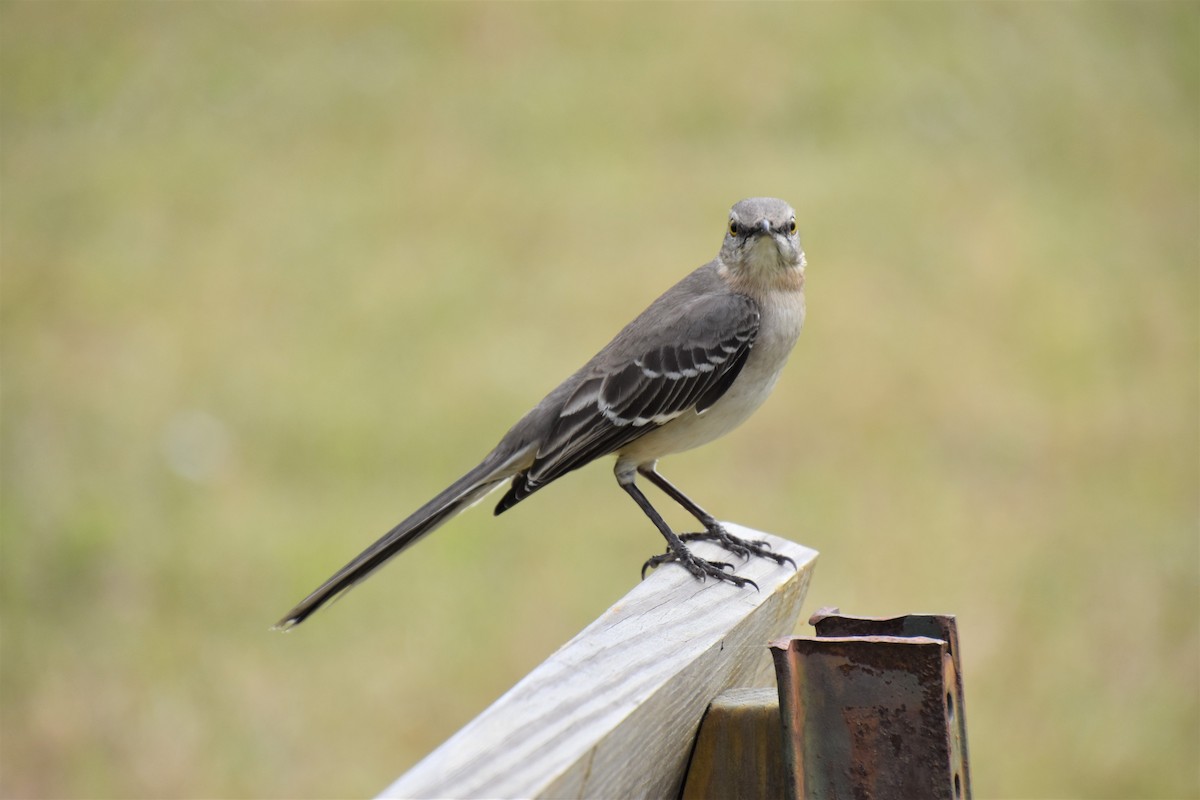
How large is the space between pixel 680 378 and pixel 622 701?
2.43 m

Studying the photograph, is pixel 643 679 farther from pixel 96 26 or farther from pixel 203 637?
pixel 96 26

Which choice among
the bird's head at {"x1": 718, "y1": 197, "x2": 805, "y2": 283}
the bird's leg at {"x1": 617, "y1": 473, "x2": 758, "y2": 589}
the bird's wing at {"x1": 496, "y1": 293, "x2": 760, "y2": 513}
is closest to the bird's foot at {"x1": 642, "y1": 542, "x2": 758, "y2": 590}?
the bird's leg at {"x1": 617, "y1": 473, "x2": 758, "y2": 589}

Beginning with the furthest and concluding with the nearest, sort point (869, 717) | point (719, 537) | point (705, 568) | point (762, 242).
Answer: point (762, 242), point (719, 537), point (705, 568), point (869, 717)

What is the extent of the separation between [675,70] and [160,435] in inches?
169

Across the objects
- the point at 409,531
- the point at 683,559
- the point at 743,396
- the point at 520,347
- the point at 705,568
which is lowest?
the point at 705,568

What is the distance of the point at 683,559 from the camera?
11.2ft

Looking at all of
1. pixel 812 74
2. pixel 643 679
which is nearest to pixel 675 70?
pixel 812 74

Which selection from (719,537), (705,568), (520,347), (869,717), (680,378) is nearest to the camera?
(869,717)

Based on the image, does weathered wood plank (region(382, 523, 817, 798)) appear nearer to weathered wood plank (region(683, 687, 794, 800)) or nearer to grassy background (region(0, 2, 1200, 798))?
weathered wood plank (region(683, 687, 794, 800))

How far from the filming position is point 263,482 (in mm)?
7051

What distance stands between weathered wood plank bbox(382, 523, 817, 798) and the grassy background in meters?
3.63

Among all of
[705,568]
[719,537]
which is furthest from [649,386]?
[705,568]

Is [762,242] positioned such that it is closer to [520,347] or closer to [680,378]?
[680,378]

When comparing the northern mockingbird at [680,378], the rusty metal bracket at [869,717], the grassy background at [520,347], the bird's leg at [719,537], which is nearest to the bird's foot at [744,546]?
the bird's leg at [719,537]
